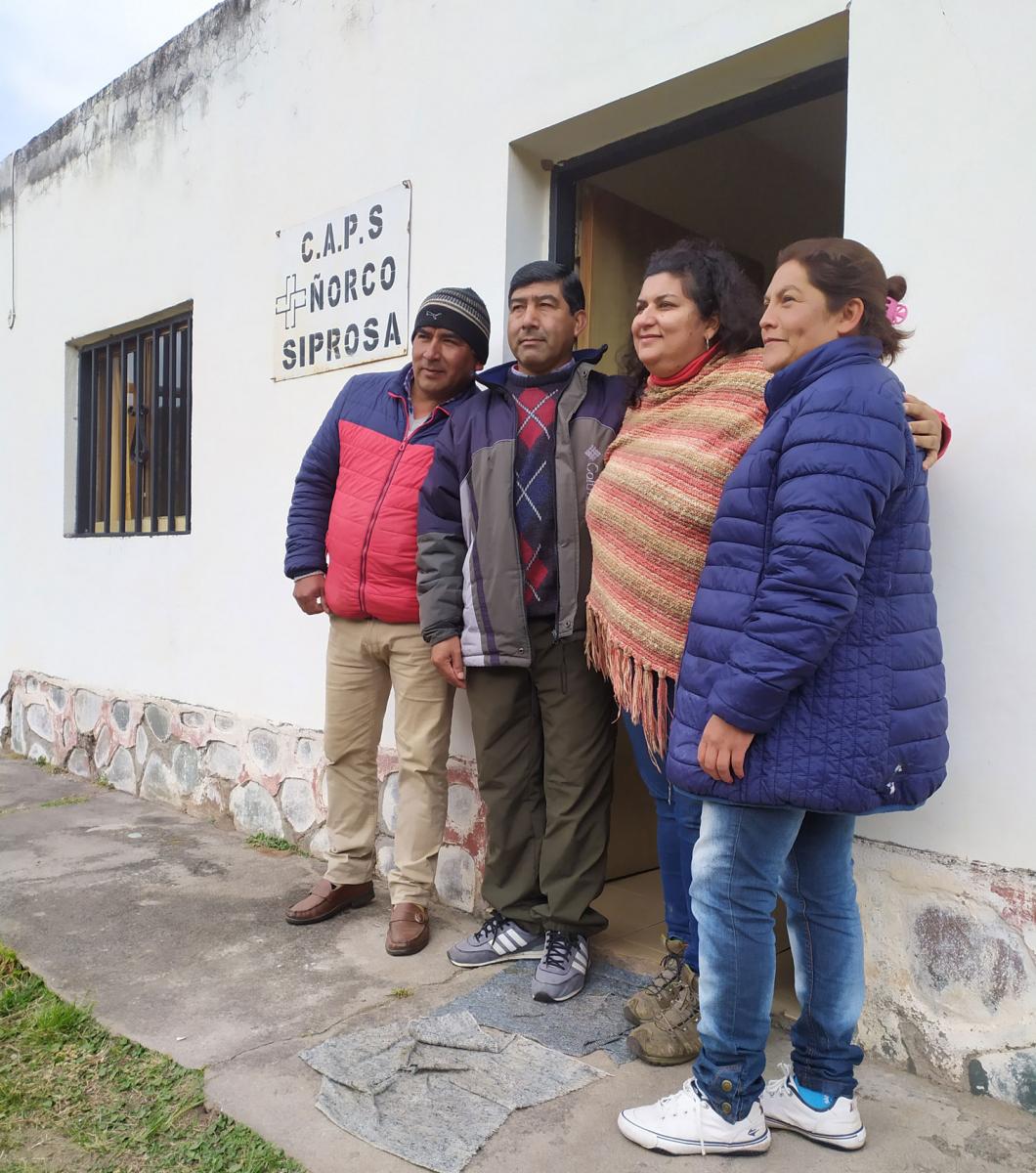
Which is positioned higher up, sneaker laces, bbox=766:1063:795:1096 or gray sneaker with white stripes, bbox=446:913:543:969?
sneaker laces, bbox=766:1063:795:1096

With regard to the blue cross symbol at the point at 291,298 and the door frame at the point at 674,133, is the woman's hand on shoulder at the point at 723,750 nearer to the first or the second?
the door frame at the point at 674,133

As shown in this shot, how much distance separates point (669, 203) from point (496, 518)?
5.93 ft

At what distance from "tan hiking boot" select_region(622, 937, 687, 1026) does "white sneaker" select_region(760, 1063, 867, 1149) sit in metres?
0.39

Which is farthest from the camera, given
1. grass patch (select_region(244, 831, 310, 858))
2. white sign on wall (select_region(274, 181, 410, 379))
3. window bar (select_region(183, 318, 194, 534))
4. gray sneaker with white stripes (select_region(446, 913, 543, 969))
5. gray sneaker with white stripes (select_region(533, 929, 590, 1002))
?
window bar (select_region(183, 318, 194, 534))

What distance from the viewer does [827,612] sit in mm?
1688

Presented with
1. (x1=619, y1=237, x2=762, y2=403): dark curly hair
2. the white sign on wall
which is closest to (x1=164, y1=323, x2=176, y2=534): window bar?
the white sign on wall

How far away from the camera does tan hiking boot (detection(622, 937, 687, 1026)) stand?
95.2 inches

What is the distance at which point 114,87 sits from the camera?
17.1 ft

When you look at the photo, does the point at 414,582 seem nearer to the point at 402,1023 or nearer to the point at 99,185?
the point at 402,1023

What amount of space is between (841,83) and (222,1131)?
2.88 meters

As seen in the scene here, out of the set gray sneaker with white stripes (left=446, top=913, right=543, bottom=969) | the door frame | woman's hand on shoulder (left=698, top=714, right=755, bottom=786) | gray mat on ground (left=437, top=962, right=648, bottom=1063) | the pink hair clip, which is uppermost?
the door frame

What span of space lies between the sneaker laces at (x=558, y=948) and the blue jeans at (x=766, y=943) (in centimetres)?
77

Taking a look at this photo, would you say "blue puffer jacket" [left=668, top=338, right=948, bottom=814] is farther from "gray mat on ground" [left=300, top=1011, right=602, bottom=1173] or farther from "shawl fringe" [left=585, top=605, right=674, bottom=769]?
"gray mat on ground" [left=300, top=1011, right=602, bottom=1173]

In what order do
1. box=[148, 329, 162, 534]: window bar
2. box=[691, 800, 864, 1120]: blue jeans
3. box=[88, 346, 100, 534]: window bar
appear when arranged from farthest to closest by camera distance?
box=[88, 346, 100, 534]: window bar
box=[148, 329, 162, 534]: window bar
box=[691, 800, 864, 1120]: blue jeans
